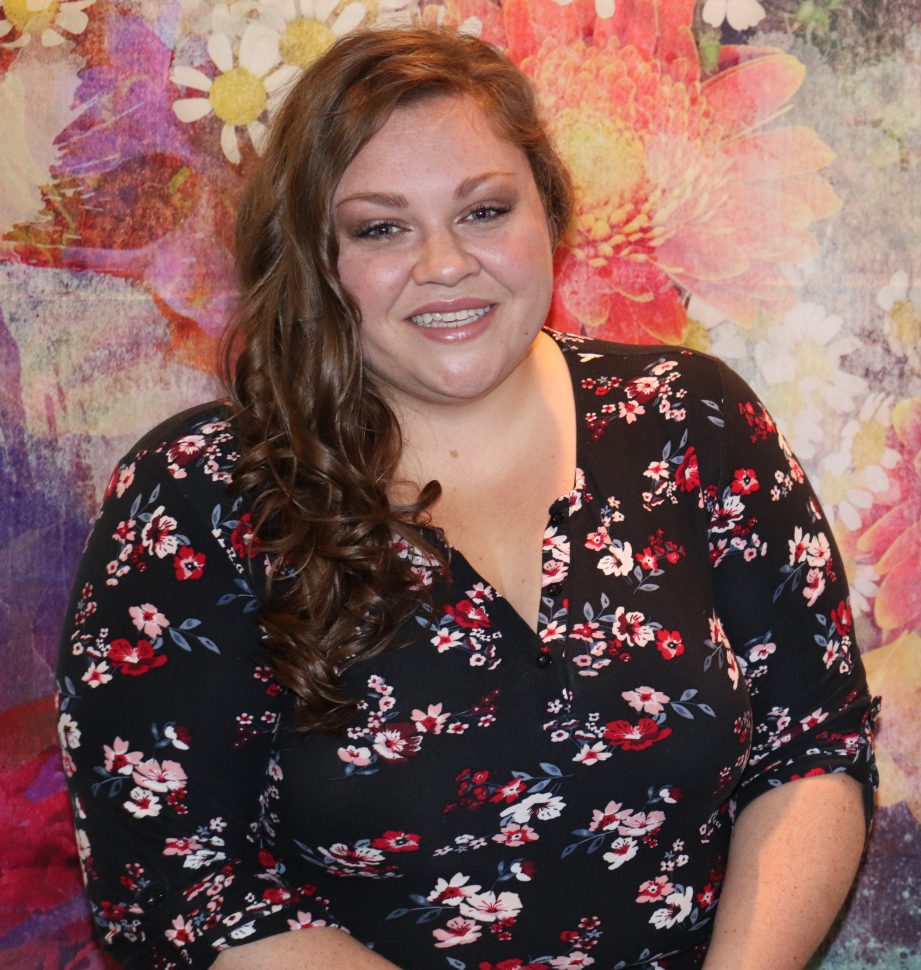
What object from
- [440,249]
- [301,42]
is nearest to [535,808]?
[440,249]

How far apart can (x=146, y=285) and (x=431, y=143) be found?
450mm

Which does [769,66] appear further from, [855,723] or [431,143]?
[855,723]

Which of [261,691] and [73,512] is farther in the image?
[73,512]

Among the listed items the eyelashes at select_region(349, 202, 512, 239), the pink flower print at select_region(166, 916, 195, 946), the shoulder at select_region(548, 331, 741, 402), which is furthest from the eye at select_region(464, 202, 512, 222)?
the pink flower print at select_region(166, 916, 195, 946)

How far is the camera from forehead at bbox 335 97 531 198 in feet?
4.50

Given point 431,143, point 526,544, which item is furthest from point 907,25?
point 526,544

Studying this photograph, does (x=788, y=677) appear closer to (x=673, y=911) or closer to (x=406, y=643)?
(x=673, y=911)

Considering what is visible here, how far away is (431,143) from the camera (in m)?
1.38

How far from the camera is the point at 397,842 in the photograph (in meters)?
1.36

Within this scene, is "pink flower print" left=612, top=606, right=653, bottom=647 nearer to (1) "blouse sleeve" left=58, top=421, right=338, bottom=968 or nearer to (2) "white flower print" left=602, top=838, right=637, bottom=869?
(2) "white flower print" left=602, top=838, right=637, bottom=869

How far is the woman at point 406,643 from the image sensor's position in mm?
1355

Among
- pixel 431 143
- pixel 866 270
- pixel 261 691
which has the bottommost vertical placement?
pixel 261 691

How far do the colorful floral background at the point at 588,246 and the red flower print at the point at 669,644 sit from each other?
47 centimetres

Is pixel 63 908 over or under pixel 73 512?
under
